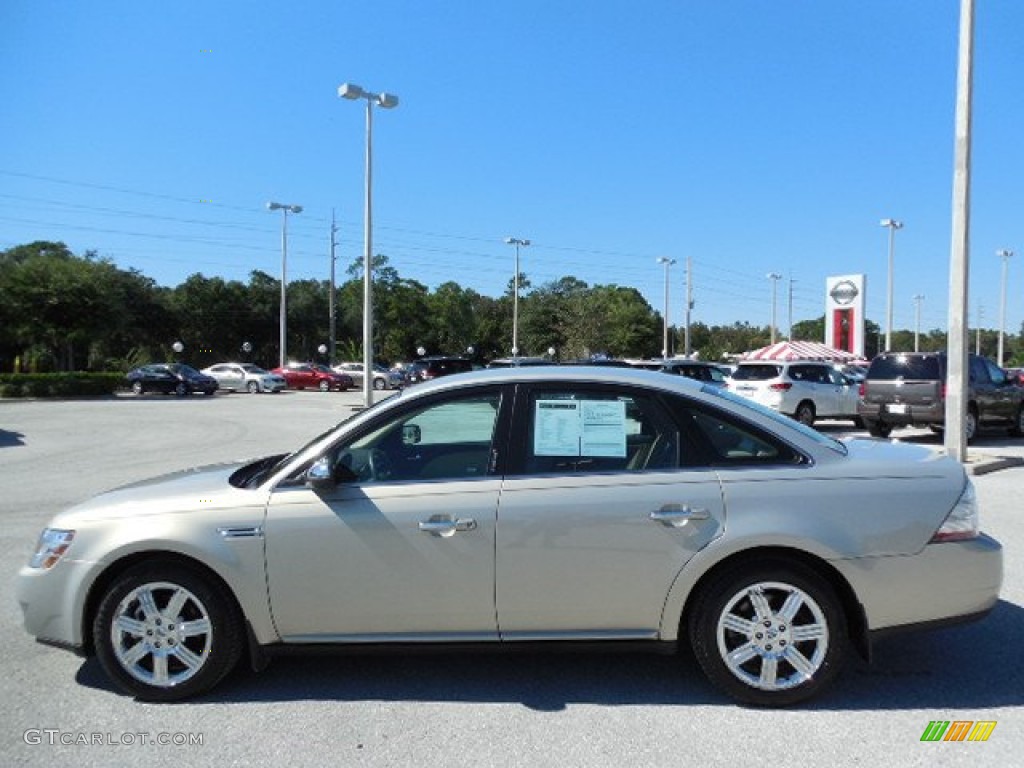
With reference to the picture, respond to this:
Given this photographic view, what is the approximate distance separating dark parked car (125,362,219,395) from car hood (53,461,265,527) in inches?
1522

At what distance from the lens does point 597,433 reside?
4.16 m

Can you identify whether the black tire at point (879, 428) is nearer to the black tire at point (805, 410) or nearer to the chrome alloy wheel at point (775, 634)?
the black tire at point (805, 410)

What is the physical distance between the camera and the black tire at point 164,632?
402 cm

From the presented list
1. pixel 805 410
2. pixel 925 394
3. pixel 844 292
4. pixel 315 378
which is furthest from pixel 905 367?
pixel 315 378

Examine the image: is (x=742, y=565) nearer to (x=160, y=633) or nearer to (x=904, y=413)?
(x=160, y=633)

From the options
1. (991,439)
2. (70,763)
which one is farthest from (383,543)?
(991,439)

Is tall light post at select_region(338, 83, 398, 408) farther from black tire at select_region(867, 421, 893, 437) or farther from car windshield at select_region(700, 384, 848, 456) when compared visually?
car windshield at select_region(700, 384, 848, 456)

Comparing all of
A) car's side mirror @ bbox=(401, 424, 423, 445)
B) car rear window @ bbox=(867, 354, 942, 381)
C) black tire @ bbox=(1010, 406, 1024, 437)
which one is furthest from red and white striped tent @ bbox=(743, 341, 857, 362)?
car's side mirror @ bbox=(401, 424, 423, 445)

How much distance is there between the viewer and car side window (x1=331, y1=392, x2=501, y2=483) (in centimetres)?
413

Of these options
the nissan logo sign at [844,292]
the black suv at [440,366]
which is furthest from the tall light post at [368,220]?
the nissan logo sign at [844,292]

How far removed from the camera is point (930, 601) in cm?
392

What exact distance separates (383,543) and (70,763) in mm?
1573

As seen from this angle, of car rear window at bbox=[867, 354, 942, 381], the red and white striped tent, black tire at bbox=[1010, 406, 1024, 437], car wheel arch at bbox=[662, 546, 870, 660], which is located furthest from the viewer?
the red and white striped tent

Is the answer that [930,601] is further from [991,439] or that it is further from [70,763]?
[991,439]
